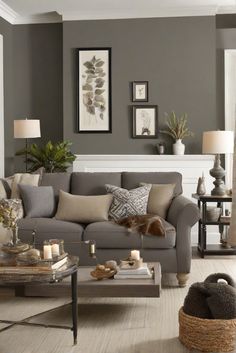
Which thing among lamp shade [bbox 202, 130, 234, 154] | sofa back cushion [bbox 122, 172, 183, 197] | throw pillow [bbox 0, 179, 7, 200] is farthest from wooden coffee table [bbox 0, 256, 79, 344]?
lamp shade [bbox 202, 130, 234, 154]

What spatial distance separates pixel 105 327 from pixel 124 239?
3.81ft

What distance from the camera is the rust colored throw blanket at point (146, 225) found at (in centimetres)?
462

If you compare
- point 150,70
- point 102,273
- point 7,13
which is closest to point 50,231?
point 102,273

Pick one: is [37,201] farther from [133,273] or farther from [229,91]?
[229,91]

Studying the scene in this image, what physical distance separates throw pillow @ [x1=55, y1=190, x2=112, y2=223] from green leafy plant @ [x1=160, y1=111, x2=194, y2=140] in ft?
6.65

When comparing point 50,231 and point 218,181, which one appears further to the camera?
point 218,181

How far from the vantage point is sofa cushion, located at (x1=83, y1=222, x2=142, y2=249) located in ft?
15.3

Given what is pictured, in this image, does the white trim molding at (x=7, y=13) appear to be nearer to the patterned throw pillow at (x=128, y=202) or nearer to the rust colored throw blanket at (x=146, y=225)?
the patterned throw pillow at (x=128, y=202)

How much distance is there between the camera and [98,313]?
3.91 m

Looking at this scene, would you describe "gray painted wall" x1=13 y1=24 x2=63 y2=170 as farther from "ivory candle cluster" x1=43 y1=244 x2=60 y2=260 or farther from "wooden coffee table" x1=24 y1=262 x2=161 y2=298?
"ivory candle cluster" x1=43 y1=244 x2=60 y2=260

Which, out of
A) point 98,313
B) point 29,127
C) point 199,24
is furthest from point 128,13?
point 98,313

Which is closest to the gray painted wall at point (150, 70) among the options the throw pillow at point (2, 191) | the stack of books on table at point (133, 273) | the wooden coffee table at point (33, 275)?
the throw pillow at point (2, 191)

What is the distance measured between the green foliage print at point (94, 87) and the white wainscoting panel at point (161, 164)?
59cm

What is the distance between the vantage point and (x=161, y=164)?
6.94 meters
